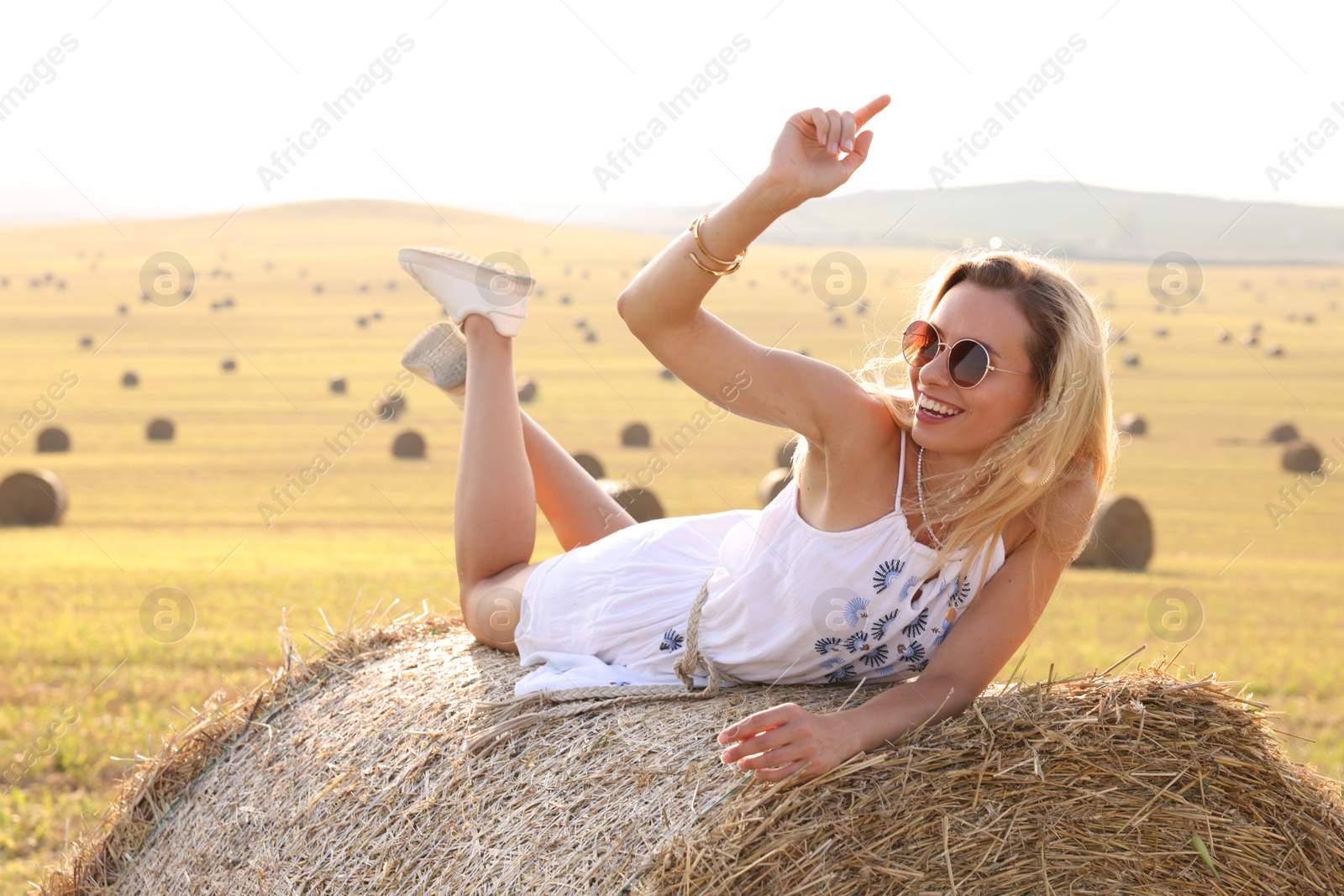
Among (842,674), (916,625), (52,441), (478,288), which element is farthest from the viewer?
(52,441)

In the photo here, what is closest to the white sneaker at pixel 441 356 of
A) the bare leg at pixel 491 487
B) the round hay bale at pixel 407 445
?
the bare leg at pixel 491 487

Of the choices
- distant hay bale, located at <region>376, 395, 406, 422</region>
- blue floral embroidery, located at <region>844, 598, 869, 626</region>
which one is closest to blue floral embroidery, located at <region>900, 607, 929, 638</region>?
blue floral embroidery, located at <region>844, 598, 869, 626</region>

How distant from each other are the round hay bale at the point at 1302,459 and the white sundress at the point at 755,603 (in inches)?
913

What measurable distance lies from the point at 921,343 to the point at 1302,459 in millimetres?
23838

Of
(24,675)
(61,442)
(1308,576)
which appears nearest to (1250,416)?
(1308,576)

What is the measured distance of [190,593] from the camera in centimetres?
1152

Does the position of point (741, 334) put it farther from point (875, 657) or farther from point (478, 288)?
point (478, 288)

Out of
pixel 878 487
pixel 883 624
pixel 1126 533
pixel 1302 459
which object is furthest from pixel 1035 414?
pixel 1302 459

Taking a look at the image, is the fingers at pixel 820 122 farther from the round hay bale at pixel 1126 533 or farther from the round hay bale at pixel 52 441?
the round hay bale at pixel 52 441

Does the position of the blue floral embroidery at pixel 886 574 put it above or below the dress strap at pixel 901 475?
below

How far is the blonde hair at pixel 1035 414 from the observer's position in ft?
10.3

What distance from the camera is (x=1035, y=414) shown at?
3158 mm

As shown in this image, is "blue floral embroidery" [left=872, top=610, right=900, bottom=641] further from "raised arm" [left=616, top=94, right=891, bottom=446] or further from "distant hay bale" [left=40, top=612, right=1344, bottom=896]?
"raised arm" [left=616, top=94, right=891, bottom=446]

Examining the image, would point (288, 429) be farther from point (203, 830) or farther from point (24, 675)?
point (203, 830)
